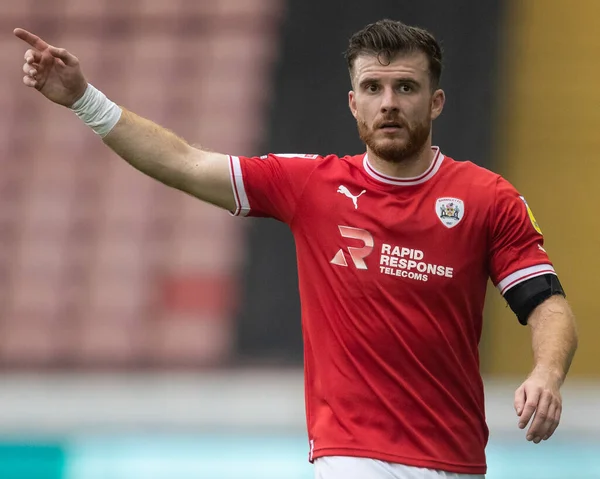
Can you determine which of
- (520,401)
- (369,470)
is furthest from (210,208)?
(520,401)

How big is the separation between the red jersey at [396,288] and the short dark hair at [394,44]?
0.40 meters

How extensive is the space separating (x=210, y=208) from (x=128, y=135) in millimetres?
6872

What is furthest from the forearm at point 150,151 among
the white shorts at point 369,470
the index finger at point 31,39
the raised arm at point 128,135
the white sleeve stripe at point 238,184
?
the white shorts at point 369,470

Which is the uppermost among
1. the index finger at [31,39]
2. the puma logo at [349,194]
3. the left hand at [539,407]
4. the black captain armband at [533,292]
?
the index finger at [31,39]

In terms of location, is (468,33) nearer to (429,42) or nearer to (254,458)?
(254,458)

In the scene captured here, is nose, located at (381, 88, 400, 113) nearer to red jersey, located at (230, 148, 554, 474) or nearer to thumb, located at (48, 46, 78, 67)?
red jersey, located at (230, 148, 554, 474)

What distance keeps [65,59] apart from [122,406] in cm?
513

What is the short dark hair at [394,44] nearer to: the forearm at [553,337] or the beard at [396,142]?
the beard at [396,142]

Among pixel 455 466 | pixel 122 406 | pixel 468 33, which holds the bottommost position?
pixel 455 466

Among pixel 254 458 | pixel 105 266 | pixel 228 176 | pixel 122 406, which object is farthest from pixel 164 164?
pixel 105 266

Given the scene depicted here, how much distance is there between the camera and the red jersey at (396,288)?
3.83m

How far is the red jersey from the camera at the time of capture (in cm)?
383

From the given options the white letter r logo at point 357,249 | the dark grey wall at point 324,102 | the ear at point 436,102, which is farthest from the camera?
the dark grey wall at point 324,102

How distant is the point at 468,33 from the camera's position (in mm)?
10312
